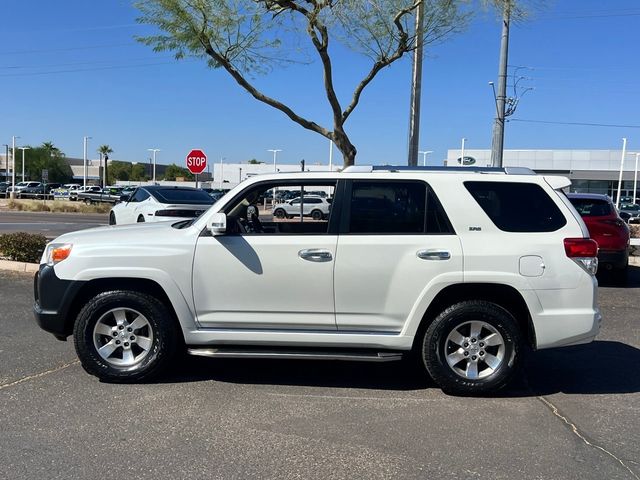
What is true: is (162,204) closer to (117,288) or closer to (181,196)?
(181,196)

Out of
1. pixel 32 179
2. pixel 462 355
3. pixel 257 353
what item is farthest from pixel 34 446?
pixel 32 179

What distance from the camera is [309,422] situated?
4.35 meters

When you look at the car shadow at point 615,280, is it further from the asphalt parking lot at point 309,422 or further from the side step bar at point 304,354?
the side step bar at point 304,354

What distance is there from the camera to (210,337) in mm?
4945

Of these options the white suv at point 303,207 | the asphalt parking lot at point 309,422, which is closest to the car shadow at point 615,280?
the asphalt parking lot at point 309,422

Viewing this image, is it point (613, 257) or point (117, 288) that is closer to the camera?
point (117, 288)

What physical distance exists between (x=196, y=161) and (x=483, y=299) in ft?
42.9

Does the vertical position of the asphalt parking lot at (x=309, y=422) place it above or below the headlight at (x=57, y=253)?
below

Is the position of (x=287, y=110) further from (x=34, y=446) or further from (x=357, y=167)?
(x=34, y=446)

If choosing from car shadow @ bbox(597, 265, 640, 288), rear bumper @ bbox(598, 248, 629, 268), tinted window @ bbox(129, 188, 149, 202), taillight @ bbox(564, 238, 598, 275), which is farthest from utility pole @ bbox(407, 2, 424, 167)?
taillight @ bbox(564, 238, 598, 275)

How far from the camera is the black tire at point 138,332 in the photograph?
4953 millimetres

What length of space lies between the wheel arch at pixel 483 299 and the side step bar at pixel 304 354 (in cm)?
41

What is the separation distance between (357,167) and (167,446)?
2.75 metres

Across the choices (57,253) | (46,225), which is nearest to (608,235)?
(57,253)
